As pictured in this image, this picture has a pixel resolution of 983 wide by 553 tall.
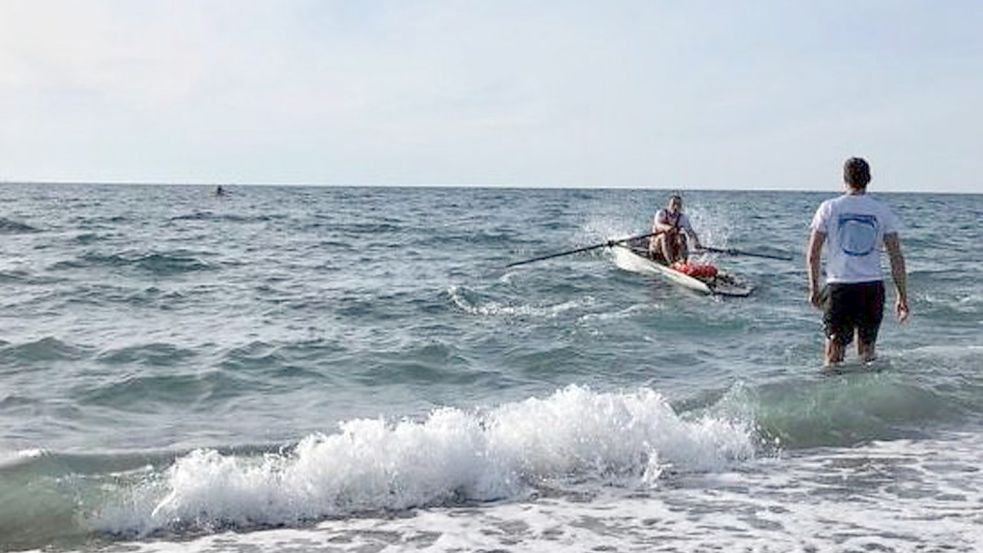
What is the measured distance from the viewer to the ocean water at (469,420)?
562cm

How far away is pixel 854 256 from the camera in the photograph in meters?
8.58

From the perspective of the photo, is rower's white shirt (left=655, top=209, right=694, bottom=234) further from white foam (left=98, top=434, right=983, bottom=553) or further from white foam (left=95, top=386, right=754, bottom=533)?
white foam (left=98, top=434, right=983, bottom=553)

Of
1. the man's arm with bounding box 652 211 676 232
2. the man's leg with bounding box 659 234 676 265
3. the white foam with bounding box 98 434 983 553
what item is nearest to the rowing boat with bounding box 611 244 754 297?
the man's leg with bounding box 659 234 676 265

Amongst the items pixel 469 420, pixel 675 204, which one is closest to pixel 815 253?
pixel 469 420

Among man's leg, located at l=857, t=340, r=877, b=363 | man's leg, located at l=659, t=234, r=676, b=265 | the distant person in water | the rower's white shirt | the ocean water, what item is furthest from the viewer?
man's leg, located at l=659, t=234, r=676, b=265

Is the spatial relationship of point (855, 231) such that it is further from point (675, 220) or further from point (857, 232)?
point (675, 220)

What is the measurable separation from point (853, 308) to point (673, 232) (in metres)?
9.76

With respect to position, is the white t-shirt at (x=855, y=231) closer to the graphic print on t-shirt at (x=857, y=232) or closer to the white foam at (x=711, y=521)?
the graphic print on t-shirt at (x=857, y=232)

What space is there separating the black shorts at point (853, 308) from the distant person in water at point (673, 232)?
28.8ft

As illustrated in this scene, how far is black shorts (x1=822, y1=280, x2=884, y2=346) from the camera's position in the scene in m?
8.70

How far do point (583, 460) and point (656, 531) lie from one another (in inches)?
53.6

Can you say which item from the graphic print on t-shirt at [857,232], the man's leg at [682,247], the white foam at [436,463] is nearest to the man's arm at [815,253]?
the graphic print on t-shirt at [857,232]

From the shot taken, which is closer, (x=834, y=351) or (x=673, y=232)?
(x=834, y=351)

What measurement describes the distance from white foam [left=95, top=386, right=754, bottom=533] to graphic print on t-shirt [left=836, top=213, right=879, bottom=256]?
1879 millimetres
